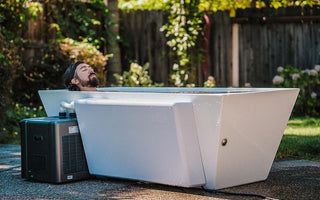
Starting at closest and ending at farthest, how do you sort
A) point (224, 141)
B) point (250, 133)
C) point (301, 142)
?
1. point (224, 141)
2. point (250, 133)
3. point (301, 142)

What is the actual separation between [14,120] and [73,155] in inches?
151

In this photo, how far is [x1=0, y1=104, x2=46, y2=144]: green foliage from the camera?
27.1 feet

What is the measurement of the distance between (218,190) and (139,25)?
7.78 m

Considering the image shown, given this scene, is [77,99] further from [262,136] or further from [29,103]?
[29,103]

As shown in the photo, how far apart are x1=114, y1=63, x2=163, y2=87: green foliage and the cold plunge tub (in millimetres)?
5777

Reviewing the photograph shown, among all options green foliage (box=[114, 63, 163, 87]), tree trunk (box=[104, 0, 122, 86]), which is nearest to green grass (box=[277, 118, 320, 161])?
green foliage (box=[114, 63, 163, 87])

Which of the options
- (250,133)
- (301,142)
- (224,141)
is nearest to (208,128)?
(224,141)

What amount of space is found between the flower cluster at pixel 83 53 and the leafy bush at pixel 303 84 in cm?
280

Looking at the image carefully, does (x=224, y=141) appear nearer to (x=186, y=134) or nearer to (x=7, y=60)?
(x=186, y=134)

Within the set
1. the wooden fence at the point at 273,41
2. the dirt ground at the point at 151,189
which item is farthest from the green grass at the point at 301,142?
the wooden fence at the point at 273,41

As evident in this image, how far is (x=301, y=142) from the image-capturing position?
7207 millimetres

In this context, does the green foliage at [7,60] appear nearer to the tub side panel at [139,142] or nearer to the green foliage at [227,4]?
the tub side panel at [139,142]

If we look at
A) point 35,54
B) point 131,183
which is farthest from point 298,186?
point 35,54

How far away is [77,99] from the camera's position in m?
5.57
